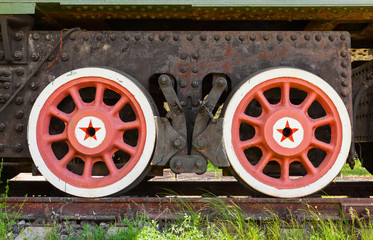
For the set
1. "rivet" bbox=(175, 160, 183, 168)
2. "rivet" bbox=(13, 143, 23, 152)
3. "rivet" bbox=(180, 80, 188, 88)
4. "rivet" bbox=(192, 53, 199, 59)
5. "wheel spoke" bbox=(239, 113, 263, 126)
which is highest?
"rivet" bbox=(192, 53, 199, 59)

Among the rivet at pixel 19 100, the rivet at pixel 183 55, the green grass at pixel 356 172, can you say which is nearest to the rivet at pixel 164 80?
the rivet at pixel 183 55

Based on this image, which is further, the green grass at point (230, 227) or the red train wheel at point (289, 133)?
the red train wheel at point (289, 133)

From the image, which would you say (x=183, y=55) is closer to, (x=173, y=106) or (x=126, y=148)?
(x=173, y=106)

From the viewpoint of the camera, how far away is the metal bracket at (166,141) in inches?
108

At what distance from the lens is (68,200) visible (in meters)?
2.59

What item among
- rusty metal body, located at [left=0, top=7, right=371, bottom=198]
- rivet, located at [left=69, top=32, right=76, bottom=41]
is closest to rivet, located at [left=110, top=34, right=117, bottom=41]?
rusty metal body, located at [left=0, top=7, right=371, bottom=198]

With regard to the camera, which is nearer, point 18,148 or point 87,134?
point 87,134

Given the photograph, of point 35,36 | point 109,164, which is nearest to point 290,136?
point 109,164

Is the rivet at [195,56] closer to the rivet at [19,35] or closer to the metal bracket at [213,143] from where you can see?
the metal bracket at [213,143]

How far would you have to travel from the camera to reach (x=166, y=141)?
275cm

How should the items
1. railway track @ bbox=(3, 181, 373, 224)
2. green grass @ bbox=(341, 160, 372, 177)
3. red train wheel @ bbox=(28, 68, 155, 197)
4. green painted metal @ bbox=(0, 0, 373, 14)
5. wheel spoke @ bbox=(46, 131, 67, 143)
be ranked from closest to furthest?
railway track @ bbox=(3, 181, 373, 224) → green painted metal @ bbox=(0, 0, 373, 14) → red train wheel @ bbox=(28, 68, 155, 197) → wheel spoke @ bbox=(46, 131, 67, 143) → green grass @ bbox=(341, 160, 372, 177)

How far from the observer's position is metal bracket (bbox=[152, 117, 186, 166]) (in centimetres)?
274

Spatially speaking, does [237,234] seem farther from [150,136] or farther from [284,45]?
[284,45]

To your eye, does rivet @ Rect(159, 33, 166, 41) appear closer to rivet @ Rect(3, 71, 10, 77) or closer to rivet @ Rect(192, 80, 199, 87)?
rivet @ Rect(192, 80, 199, 87)
